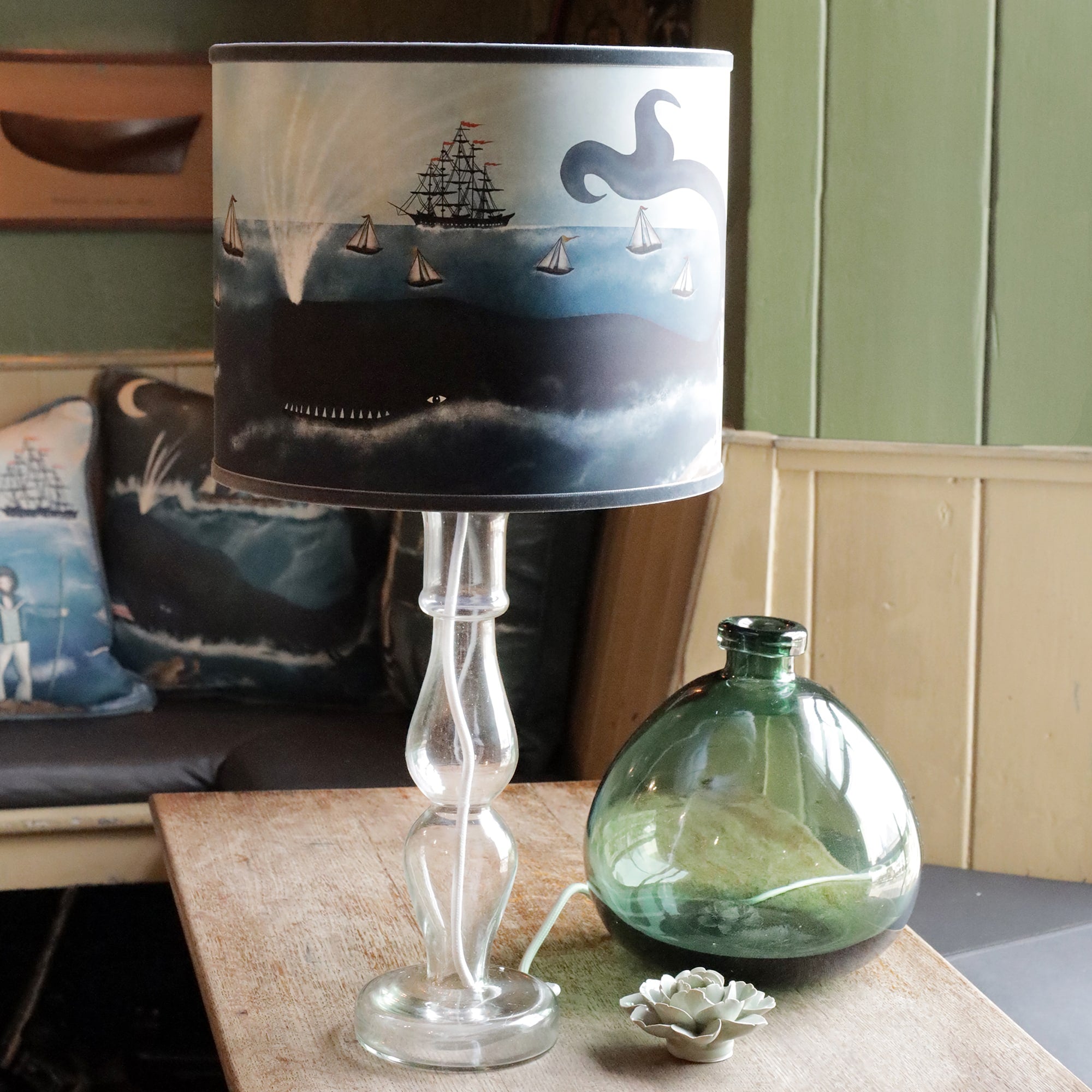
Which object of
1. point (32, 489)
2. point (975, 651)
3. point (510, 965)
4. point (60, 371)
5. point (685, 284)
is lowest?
point (510, 965)

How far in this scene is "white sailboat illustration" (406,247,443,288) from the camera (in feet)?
2.46

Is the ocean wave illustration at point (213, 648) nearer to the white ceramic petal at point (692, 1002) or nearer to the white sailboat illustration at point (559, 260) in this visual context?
the white ceramic petal at point (692, 1002)

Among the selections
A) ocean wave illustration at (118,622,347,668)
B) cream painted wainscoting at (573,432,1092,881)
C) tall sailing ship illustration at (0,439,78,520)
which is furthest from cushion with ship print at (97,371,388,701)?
cream painted wainscoting at (573,432,1092,881)

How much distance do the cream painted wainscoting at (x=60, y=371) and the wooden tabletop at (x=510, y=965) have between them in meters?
1.35

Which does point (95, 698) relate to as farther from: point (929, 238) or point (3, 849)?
point (929, 238)

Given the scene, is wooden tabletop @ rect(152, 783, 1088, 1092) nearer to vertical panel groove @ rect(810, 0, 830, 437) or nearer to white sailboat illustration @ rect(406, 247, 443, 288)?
white sailboat illustration @ rect(406, 247, 443, 288)

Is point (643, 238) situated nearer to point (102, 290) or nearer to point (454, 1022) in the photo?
point (454, 1022)

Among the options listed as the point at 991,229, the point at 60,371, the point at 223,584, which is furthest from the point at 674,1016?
the point at 60,371

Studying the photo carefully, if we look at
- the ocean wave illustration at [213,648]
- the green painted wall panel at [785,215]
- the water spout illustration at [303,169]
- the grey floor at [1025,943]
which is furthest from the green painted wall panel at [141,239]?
the water spout illustration at [303,169]

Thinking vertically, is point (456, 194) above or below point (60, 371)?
above

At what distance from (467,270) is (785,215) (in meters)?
0.94

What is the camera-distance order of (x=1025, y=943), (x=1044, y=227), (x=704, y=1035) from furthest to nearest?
(x=1044, y=227) → (x=1025, y=943) → (x=704, y=1035)

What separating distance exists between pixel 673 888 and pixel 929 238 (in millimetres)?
883

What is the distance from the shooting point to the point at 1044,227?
150 cm
